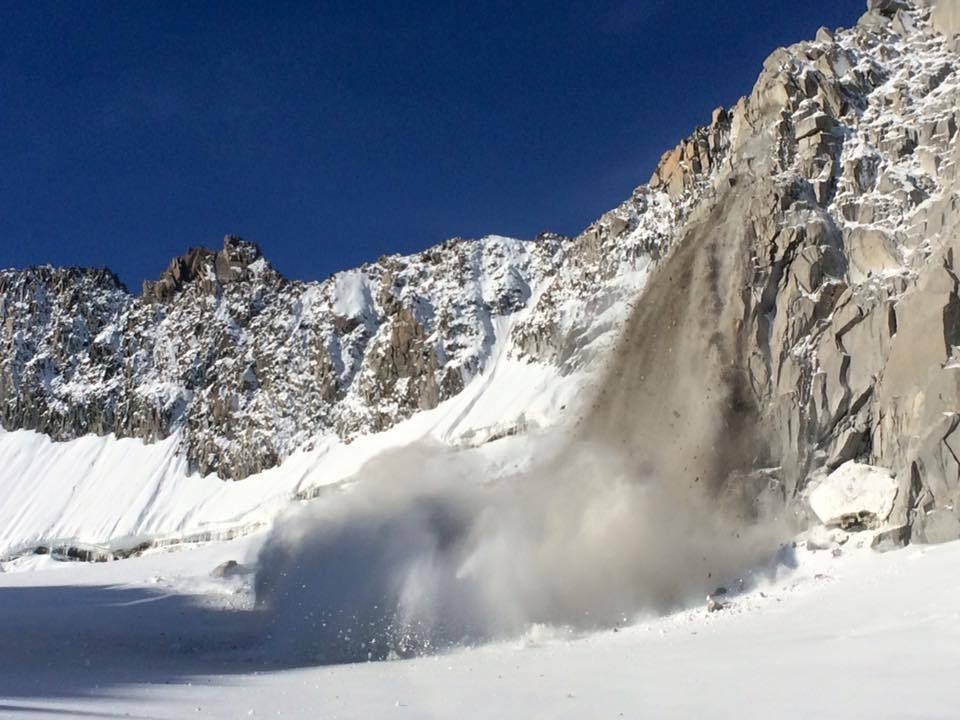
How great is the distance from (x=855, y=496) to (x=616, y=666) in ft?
52.0

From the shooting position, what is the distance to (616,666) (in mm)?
17359

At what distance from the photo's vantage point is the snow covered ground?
42.4 ft

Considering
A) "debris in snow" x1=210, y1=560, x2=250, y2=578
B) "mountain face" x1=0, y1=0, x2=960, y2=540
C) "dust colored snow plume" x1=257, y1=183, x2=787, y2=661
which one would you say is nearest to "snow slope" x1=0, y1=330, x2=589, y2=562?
"mountain face" x1=0, y1=0, x2=960, y2=540

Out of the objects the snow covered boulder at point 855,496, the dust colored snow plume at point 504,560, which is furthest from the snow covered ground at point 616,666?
the dust colored snow plume at point 504,560

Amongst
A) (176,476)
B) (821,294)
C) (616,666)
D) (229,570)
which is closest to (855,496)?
(821,294)

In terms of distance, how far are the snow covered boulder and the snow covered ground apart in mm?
1045

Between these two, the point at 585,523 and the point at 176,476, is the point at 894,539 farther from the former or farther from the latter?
the point at 176,476

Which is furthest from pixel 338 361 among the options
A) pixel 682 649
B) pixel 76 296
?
pixel 682 649

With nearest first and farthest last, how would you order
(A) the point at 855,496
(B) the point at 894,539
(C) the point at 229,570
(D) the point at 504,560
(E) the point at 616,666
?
(E) the point at 616,666 → (B) the point at 894,539 → (A) the point at 855,496 → (D) the point at 504,560 → (C) the point at 229,570

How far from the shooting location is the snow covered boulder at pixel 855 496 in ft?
96.0

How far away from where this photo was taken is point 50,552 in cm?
11312

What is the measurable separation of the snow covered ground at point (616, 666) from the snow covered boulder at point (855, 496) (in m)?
1.05

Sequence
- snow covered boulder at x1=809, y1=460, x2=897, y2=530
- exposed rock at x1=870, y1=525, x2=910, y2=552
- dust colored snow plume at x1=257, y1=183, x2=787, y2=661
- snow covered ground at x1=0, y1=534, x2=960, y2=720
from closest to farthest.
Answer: snow covered ground at x1=0, y1=534, x2=960, y2=720 < exposed rock at x1=870, y1=525, x2=910, y2=552 < dust colored snow plume at x1=257, y1=183, x2=787, y2=661 < snow covered boulder at x1=809, y1=460, x2=897, y2=530

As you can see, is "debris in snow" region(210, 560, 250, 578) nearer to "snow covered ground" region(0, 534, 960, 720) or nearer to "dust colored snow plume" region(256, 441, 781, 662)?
"dust colored snow plume" region(256, 441, 781, 662)
